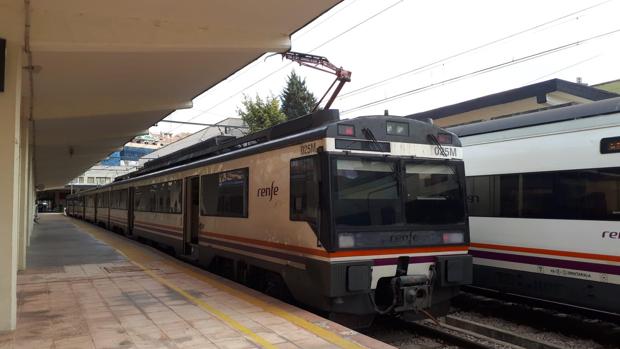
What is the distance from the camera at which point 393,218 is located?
6660 mm

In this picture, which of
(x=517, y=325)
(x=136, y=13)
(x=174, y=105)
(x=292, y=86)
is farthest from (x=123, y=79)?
(x=292, y=86)

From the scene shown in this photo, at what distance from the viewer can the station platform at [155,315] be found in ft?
17.7

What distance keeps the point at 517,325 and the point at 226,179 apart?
212 inches

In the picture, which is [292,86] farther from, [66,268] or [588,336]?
[588,336]

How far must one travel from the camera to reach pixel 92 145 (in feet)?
64.7

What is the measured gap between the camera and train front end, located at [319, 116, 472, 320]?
6.25m

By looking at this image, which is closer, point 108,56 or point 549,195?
point 549,195

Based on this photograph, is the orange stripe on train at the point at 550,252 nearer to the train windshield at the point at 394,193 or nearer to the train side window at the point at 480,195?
the train side window at the point at 480,195

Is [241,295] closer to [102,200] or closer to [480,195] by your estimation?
[480,195]

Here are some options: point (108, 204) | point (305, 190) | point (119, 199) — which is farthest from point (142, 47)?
point (108, 204)

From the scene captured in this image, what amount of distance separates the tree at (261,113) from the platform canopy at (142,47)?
18318 millimetres

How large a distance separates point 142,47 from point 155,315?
11.5 feet

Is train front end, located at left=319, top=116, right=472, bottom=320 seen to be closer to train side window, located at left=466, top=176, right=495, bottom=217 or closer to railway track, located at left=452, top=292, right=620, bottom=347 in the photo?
train side window, located at left=466, top=176, right=495, bottom=217

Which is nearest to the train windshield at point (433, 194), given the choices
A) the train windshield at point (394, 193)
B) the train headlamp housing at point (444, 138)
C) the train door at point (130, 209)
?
the train windshield at point (394, 193)
